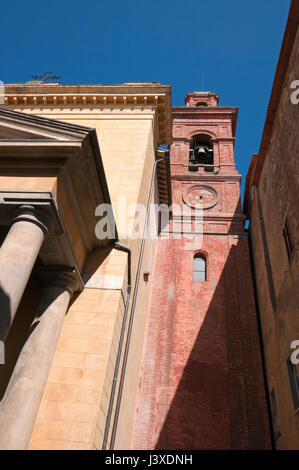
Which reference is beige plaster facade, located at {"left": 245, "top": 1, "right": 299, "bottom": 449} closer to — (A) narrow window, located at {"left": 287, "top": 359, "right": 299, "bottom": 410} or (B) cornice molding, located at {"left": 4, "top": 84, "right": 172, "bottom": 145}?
(A) narrow window, located at {"left": 287, "top": 359, "right": 299, "bottom": 410}

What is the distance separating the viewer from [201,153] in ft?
66.2

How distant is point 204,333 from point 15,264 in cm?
979

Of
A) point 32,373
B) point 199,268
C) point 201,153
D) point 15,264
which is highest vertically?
A: point 201,153

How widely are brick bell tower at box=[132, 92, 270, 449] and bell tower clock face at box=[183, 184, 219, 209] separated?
0.17 ft

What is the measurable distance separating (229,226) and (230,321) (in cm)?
513

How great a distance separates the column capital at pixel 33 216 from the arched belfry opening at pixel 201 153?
15.3 meters

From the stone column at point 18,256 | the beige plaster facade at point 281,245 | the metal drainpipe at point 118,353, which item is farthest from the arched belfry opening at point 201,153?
the stone column at point 18,256

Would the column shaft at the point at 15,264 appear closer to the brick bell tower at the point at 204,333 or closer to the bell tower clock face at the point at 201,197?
the brick bell tower at the point at 204,333

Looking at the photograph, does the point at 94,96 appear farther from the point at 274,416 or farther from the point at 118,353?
the point at 274,416

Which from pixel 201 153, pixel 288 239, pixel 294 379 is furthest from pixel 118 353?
pixel 201 153

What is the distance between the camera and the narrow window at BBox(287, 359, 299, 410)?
8328mm
